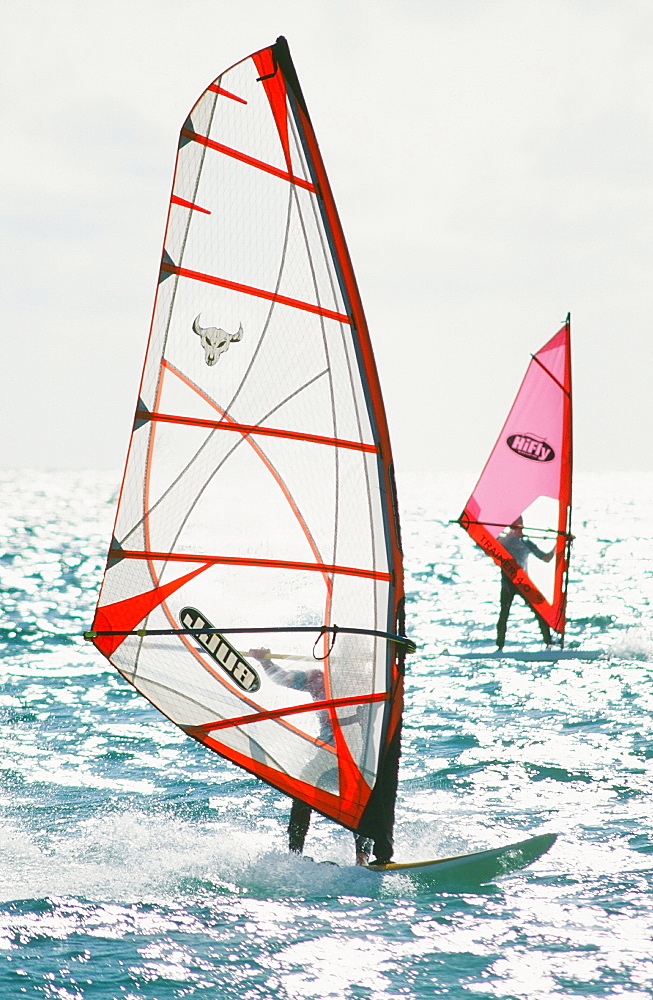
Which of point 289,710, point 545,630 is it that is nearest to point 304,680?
point 289,710

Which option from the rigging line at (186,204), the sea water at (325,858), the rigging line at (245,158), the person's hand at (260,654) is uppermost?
the rigging line at (245,158)

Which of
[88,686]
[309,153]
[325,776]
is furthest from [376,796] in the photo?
[88,686]

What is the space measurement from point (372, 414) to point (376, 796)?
261 cm

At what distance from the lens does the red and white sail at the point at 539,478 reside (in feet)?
54.2

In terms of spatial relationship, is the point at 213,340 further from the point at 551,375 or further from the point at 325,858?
the point at 551,375

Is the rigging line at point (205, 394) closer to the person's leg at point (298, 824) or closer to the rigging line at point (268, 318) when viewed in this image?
the rigging line at point (268, 318)

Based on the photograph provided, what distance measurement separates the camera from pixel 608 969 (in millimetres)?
6172

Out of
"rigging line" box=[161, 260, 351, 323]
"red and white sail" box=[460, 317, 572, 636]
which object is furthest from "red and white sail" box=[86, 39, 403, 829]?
"red and white sail" box=[460, 317, 572, 636]

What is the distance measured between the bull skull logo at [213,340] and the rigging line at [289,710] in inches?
93.3

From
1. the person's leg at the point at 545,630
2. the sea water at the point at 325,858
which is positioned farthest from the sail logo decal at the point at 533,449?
the sea water at the point at 325,858

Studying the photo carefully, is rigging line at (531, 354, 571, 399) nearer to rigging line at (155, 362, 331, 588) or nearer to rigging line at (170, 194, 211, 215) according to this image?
rigging line at (155, 362, 331, 588)

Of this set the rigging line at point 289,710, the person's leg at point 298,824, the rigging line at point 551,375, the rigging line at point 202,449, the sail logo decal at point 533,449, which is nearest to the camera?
the rigging line at point 202,449

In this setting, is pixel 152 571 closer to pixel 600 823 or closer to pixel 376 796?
pixel 376 796

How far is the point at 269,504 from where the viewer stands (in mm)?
6852
